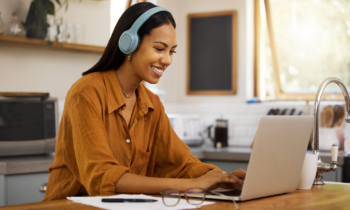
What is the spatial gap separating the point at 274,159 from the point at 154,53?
62 centimetres

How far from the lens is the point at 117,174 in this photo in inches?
49.8

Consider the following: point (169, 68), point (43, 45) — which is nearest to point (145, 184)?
point (43, 45)

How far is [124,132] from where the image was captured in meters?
1.59

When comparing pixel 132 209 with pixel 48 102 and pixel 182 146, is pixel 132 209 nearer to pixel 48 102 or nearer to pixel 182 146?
pixel 182 146

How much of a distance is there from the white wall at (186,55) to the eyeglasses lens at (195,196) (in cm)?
284

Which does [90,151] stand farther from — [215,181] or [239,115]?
[239,115]

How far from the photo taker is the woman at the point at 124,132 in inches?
49.9

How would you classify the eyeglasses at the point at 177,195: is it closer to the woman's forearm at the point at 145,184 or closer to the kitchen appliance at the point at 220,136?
the woman's forearm at the point at 145,184

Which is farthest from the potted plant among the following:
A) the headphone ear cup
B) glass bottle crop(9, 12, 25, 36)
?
the headphone ear cup

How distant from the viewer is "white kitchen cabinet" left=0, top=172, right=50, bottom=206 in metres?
2.21

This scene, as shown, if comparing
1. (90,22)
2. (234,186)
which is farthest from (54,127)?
(234,186)

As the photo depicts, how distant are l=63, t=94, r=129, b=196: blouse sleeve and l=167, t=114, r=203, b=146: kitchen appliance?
6.90 ft

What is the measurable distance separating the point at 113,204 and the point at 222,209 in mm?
282

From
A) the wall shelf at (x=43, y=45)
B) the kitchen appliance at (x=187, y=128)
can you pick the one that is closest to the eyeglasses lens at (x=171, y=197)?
the wall shelf at (x=43, y=45)
